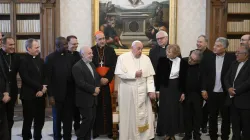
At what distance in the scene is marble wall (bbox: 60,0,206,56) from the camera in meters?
7.77

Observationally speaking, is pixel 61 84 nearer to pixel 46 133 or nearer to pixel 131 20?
pixel 46 133

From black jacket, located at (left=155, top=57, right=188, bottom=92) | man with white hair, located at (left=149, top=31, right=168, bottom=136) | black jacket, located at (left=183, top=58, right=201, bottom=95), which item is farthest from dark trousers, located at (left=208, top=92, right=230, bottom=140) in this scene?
man with white hair, located at (left=149, top=31, right=168, bottom=136)

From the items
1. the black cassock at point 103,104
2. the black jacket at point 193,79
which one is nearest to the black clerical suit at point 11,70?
the black cassock at point 103,104

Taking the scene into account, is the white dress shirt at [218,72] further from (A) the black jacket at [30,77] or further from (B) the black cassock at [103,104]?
(A) the black jacket at [30,77]

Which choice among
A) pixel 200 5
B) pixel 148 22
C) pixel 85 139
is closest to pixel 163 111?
pixel 85 139

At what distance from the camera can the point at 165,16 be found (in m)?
7.72

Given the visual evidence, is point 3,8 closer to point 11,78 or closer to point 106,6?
point 106,6

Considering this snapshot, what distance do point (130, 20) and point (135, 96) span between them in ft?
10.2

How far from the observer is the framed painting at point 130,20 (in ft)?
25.3

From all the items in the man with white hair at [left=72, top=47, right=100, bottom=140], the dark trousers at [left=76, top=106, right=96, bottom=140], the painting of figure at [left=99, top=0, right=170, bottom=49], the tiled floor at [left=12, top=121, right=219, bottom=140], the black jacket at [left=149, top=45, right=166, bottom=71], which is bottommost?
the tiled floor at [left=12, top=121, right=219, bottom=140]

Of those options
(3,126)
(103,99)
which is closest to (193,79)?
(103,99)

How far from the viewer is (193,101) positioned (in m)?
5.19

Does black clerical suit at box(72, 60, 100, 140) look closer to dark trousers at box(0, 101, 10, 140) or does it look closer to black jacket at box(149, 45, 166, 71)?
dark trousers at box(0, 101, 10, 140)

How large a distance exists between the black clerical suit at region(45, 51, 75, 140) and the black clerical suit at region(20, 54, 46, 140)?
14 centimetres
